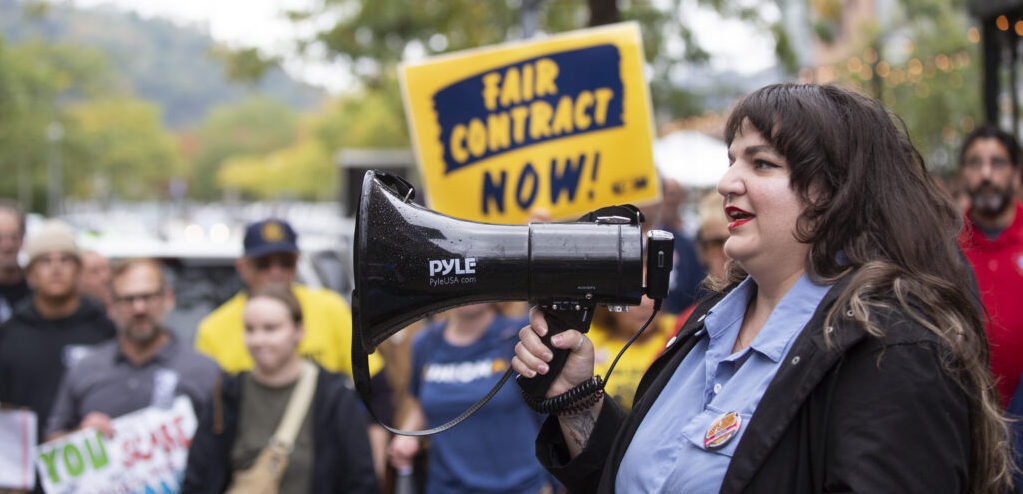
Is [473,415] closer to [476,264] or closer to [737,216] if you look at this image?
[476,264]

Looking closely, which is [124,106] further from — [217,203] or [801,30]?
[801,30]

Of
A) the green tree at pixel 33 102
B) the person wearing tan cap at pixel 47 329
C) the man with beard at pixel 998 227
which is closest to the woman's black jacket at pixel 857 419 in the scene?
the man with beard at pixel 998 227

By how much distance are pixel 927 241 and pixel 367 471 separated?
91.9 inches

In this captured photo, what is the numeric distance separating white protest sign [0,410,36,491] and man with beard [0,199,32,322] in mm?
1658

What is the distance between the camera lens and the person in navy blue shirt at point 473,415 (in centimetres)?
363

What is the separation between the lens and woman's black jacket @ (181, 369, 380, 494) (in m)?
3.42

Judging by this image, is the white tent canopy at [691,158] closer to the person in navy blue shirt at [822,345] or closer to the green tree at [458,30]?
the green tree at [458,30]

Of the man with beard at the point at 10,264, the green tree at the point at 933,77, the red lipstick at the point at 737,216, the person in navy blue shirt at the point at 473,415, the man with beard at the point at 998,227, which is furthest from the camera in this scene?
the green tree at the point at 933,77

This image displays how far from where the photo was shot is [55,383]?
4.62 m

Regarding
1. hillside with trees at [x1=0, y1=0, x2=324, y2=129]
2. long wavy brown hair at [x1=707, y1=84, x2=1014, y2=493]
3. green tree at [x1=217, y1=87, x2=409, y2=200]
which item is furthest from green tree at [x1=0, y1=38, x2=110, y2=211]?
hillside with trees at [x1=0, y1=0, x2=324, y2=129]

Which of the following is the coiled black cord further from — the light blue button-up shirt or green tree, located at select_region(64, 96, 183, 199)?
green tree, located at select_region(64, 96, 183, 199)

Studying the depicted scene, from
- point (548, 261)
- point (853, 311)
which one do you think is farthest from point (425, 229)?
point (853, 311)

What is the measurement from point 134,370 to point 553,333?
282cm

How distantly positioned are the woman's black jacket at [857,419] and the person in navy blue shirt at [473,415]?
2129 mm
